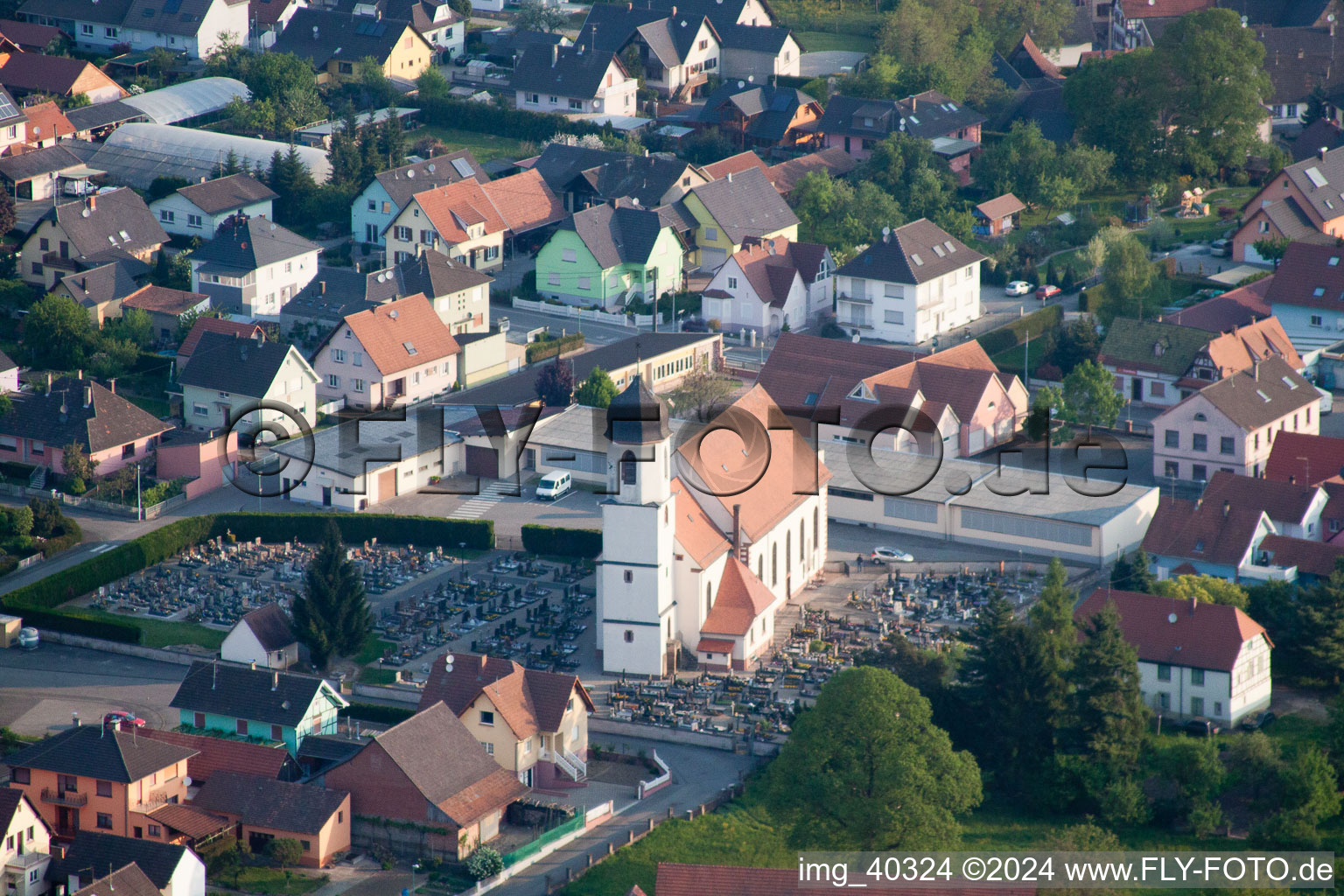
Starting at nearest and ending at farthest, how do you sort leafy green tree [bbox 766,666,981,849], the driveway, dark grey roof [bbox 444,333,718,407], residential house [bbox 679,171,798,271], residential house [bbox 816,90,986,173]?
leafy green tree [bbox 766,666,981,849] → dark grey roof [bbox 444,333,718,407] → residential house [bbox 679,171,798,271] → residential house [bbox 816,90,986,173] → the driveway

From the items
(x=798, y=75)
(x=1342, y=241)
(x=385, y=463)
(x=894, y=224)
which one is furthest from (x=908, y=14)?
(x=385, y=463)

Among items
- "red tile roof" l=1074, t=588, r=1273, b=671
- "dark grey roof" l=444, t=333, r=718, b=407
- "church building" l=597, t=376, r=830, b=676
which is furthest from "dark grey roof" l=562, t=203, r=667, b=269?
"red tile roof" l=1074, t=588, r=1273, b=671

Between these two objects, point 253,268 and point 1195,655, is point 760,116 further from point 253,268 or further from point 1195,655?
point 1195,655

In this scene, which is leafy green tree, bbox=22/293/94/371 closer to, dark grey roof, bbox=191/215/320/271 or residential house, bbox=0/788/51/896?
dark grey roof, bbox=191/215/320/271

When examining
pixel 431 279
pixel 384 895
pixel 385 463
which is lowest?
pixel 384 895

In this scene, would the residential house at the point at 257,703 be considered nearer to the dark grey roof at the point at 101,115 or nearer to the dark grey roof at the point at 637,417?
the dark grey roof at the point at 637,417

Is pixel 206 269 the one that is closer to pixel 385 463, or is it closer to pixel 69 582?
pixel 385 463
